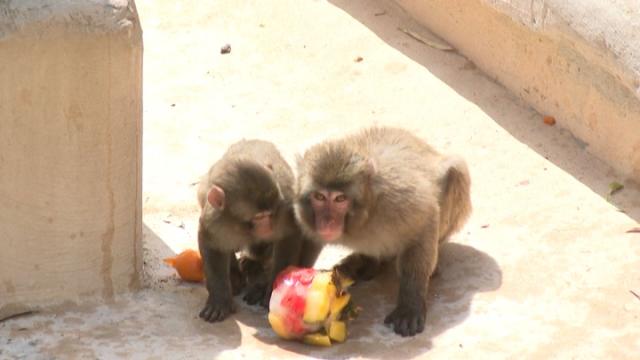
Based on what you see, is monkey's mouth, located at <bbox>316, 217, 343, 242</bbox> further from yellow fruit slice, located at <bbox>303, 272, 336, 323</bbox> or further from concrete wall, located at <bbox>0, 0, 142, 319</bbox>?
concrete wall, located at <bbox>0, 0, 142, 319</bbox>

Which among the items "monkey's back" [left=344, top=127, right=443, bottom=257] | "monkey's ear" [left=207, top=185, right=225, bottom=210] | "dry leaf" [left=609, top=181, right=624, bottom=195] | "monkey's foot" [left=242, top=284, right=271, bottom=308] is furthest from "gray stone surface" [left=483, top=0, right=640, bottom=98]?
"monkey's ear" [left=207, top=185, right=225, bottom=210]

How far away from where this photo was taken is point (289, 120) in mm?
9328

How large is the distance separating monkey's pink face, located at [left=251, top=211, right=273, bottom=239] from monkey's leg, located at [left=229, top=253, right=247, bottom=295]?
479mm

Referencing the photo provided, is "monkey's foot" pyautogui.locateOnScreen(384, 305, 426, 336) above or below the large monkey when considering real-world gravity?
below

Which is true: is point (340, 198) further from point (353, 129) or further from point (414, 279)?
point (353, 129)

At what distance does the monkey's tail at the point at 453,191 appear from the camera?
731cm

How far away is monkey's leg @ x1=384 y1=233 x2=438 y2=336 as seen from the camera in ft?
22.9

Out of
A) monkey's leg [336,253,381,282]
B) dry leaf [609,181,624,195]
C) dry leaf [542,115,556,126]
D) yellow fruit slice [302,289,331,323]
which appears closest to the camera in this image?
yellow fruit slice [302,289,331,323]

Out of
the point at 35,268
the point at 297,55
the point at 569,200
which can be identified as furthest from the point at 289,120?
the point at 35,268

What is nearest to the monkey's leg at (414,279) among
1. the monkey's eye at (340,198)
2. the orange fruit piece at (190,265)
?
the monkey's eye at (340,198)

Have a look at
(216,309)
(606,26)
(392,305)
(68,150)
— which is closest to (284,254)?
(216,309)

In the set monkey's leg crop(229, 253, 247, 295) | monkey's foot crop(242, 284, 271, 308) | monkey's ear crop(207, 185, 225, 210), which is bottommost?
monkey's foot crop(242, 284, 271, 308)

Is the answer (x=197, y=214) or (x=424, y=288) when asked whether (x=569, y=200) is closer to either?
(x=424, y=288)

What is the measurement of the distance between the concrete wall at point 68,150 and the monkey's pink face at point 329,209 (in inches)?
39.6
